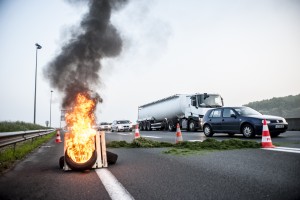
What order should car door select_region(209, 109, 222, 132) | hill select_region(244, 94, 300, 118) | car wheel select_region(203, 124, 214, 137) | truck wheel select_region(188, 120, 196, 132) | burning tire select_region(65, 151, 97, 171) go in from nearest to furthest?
burning tire select_region(65, 151, 97, 171)
car door select_region(209, 109, 222, 132)
car wheel select_region(203, 124, 214, 137)
truck wheel select_region(188, 120, 196, 132)
hill select_region(244, 94, 300, 118)

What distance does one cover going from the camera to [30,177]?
18.2 feet

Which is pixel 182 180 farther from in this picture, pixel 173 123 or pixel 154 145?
pixel 173 123

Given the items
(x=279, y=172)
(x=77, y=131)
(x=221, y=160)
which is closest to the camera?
(x=279, y=172)

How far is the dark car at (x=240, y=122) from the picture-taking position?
563 inches

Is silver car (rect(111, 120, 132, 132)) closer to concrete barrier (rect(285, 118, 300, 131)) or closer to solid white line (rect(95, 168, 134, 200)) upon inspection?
concrete barrier (rect(285, 118, 300, 131))

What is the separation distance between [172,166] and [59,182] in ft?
7.79

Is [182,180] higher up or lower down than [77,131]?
lower down

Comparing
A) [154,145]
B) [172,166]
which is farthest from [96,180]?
[154,145]

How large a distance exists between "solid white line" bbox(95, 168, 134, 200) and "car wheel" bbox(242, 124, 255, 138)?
10.3m

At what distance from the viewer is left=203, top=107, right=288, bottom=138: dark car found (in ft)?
46.9

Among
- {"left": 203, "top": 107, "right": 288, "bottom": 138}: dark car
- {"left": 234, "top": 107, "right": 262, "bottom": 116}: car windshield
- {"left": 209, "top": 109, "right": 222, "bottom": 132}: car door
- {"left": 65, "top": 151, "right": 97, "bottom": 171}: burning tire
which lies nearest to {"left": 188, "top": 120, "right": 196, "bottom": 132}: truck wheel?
{"left": 203, "top": 107, "right": 288, "bottom": 138}: dark car

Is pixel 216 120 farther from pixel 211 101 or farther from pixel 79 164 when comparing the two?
pixel 79 164

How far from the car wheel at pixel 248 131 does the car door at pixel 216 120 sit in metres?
1.80

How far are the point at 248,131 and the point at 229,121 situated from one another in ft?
4.68
